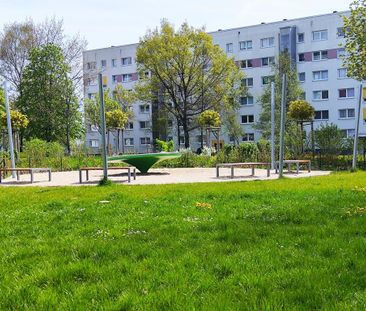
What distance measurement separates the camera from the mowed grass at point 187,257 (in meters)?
3.74

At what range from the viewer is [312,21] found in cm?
6275

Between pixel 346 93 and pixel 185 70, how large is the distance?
22721 mm

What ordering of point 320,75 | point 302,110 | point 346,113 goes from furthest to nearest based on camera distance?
point 320,75, point 346,113, point 302,110

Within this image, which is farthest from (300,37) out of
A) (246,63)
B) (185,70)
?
(185,70)

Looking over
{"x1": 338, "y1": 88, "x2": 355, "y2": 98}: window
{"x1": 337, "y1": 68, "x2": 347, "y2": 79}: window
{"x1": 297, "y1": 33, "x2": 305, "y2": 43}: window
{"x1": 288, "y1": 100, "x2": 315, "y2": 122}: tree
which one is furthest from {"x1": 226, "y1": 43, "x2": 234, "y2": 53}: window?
{"x1": 288, "y1": 100, "x2": 315, "y2": 122}: tree

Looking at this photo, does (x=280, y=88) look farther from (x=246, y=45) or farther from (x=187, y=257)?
(x=187, y=257)

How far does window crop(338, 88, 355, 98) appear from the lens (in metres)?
60.2

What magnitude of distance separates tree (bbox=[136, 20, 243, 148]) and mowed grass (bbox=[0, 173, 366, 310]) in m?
41.7

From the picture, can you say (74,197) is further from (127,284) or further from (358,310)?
(358,310)

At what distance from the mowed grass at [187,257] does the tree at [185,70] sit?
41.7 m

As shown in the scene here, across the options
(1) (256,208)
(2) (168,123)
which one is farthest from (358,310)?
(2) (168,123)

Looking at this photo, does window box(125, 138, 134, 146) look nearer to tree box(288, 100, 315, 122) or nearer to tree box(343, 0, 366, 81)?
tree box(288, 100, 315, 122)

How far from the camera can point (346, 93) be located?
60.7 metres

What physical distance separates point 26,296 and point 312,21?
64.4m
